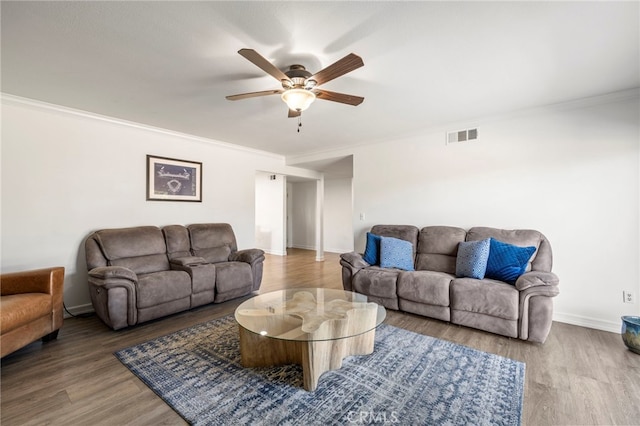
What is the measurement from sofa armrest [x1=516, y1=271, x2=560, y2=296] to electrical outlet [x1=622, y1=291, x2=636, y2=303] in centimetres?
92

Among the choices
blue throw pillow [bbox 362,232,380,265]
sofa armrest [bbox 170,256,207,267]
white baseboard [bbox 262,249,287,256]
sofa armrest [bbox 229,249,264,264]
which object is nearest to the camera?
sofa armrest [bbox 170,256,207,267]

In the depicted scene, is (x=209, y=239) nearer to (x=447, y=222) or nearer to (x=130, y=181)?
(x=130, y=181)

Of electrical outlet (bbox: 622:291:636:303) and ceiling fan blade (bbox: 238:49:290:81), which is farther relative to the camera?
electrical outlet (bbox: 622:291:636:303)

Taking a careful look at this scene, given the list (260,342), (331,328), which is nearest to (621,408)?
(331,328)

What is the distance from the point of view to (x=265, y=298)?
2.62m

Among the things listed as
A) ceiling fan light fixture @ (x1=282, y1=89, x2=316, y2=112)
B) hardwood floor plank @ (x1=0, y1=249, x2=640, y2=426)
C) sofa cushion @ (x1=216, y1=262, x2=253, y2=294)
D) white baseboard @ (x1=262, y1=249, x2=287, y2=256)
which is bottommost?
hardwood floor plank @ (x1=0, y1=249, x2=640, y2=426)

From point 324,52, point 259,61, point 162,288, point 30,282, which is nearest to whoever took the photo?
point 259,61

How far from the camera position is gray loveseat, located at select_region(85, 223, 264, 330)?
8.91 feet

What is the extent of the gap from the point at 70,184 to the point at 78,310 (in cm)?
Answer: 151

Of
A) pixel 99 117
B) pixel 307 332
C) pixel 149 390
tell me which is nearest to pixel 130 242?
pixel 99 117

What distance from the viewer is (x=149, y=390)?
1845 millimetres

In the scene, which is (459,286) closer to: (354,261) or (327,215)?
(354,261)

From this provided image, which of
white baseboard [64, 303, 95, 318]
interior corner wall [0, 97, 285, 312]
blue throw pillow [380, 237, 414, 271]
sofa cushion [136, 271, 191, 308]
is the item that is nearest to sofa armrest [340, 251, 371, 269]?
blue throw pillow [380, 237, 414, 271]

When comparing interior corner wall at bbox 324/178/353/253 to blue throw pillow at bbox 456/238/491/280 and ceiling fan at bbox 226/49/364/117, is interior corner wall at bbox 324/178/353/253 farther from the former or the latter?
ceiling fan at bbox 226/49/364/117
